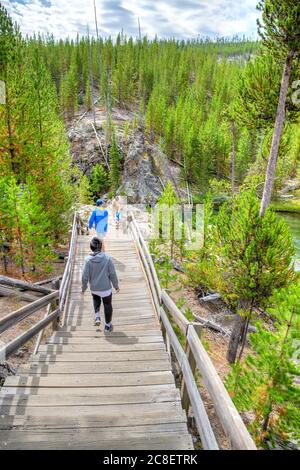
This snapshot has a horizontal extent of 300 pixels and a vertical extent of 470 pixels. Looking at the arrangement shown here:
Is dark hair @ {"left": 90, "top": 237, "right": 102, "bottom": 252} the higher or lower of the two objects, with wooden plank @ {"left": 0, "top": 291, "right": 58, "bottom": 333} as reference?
higher

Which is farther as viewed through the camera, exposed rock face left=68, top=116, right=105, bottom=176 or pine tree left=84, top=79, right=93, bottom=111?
pine tree left=84, top=79, right=93, bottom=111

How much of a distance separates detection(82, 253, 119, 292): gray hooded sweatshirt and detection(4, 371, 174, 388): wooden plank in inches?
81.3

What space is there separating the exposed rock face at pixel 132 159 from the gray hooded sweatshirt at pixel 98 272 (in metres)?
41.8

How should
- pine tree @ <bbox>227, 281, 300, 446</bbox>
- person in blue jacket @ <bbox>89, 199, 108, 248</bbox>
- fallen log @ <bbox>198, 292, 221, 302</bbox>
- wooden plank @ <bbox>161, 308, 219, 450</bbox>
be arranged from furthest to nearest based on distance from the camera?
1. fallen log @ <bbox>198, 292, 221, 302</bbox>
2. person in blue jacket @ <bbox>89, 199, 108, 248</bbox>
3. pine tree @ <bbox>227, 281, 300, 446</bbox>
4. wooden plank @ <bbox>161, 308, 219, 450</bbox>

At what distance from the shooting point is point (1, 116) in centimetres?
1409

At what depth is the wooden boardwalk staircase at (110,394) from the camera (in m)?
2.98

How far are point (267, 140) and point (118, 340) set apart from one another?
39.2ft

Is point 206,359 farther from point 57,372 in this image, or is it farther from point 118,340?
point 118,340

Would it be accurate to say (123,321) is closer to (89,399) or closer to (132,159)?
(89,399)

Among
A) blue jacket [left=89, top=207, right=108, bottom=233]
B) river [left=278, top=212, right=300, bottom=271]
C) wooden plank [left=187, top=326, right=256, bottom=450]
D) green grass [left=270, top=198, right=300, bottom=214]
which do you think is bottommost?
river [left=278, top=212, right=300, bottom=271]

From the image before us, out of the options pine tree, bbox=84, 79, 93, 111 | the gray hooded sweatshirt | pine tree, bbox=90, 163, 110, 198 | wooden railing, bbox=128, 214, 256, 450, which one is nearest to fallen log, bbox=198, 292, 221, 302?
the gray hooded sweatshirt

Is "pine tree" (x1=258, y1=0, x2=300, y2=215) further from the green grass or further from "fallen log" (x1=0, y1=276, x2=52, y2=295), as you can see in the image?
the green grass

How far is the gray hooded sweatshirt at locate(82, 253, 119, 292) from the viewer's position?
6.12 m

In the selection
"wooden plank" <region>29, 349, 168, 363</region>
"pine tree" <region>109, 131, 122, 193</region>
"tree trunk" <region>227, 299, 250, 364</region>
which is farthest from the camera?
"pine tree" <region>109, 131, 122, 193</region>
